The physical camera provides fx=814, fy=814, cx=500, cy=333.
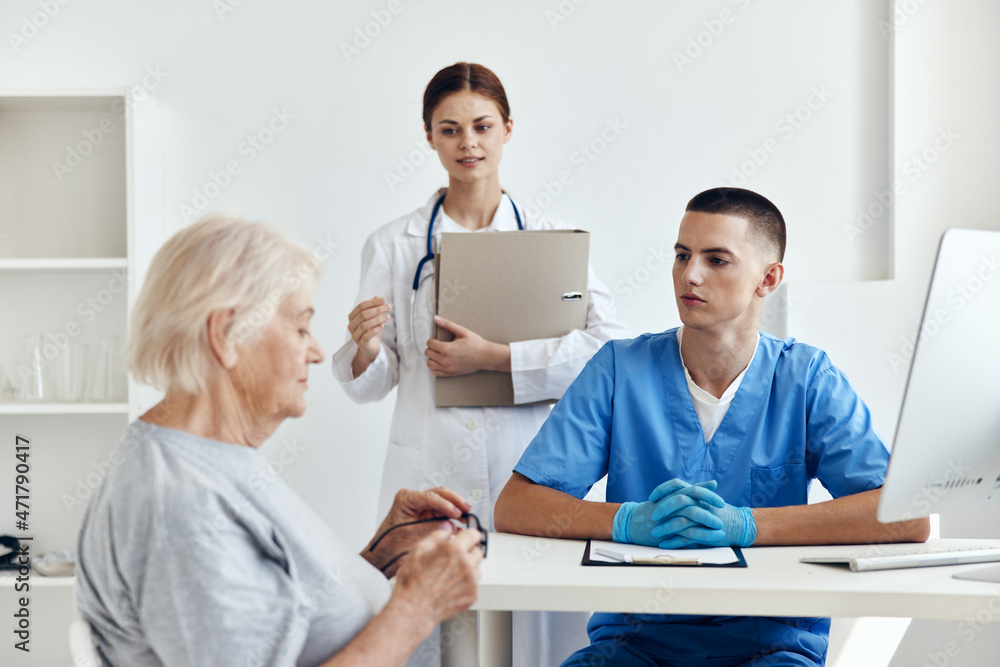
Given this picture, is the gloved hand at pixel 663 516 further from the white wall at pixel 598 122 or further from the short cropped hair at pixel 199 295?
the white wall at pixel 598 122

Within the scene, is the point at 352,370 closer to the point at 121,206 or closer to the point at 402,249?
the point at 402,249

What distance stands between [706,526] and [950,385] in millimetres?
400

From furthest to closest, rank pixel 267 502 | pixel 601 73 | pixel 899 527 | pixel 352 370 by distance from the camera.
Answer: pixel 601 73 → pixel 352 370 → pixel 899 527 → pixel 267 502

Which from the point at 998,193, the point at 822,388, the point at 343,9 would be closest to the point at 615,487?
the point at 822,388

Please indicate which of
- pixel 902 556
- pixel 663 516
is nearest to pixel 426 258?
pixel 663 516

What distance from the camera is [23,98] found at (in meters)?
2.44

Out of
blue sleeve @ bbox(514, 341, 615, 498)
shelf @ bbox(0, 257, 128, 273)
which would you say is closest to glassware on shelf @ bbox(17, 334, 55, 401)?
shelf @ bbox(0, 257, 128, 273)

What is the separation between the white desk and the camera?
100 cm

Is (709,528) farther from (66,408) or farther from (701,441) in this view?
(66,408)

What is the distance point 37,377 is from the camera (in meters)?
2.46

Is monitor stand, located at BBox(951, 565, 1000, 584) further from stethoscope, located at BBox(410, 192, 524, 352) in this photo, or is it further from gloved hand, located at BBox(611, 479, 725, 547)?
stethoscope, located at BBox(410, 192, 524, 352)

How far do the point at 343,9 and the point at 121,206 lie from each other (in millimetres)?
951

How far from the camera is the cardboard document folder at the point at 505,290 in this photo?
184cm

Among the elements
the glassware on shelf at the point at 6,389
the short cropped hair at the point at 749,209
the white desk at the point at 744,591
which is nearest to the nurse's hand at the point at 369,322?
the short cropped hair at the point at 749,209
